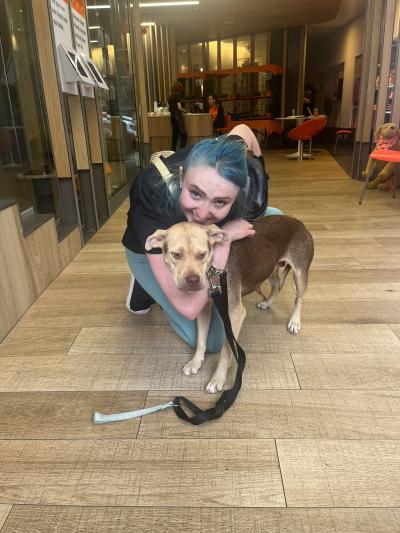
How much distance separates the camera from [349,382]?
197 centimetres

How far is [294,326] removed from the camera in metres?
2.42

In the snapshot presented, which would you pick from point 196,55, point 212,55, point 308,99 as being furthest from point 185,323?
point 196,55

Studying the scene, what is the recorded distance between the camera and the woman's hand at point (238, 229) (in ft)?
6.42

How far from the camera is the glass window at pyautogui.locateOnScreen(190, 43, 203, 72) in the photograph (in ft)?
50.9

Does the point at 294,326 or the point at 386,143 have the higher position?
the point at 386,143

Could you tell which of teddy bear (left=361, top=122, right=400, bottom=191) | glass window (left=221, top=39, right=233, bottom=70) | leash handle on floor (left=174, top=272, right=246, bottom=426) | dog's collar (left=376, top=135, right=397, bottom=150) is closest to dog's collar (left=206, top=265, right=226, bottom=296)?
leash handle on floor (left=174, top=272, right=246, bottom=426)

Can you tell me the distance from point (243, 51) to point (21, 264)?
1463cm

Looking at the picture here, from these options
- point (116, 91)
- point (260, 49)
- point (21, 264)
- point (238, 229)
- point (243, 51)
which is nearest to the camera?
point (238, 229)

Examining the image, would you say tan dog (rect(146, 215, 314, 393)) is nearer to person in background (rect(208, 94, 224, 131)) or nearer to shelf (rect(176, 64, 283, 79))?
person in background (rect(208, 94, 224, 131))

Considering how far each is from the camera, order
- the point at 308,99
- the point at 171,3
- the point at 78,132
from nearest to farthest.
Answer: the point at 78,132, the point at 171,3, the point at 308,99

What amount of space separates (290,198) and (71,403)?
4.84 meters

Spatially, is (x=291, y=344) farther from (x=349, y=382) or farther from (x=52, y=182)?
(x=52, y=182)

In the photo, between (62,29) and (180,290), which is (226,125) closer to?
(62,29)

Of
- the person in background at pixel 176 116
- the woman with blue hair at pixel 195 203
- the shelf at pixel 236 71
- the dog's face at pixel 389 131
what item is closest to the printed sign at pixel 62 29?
the woman with blue hair at pixel 195 203
